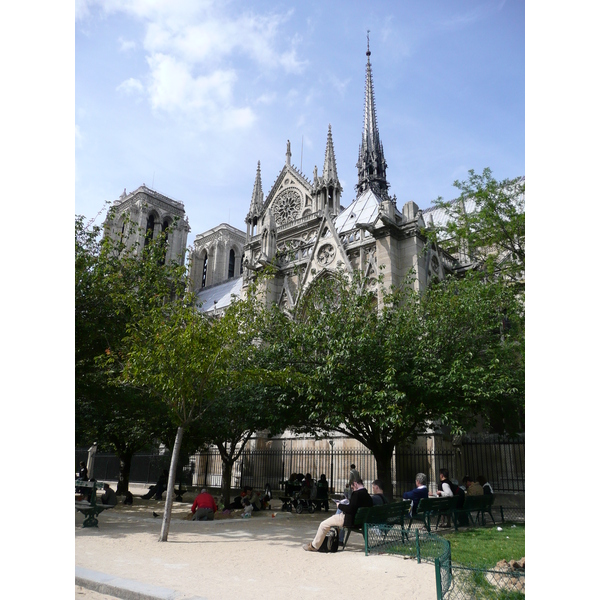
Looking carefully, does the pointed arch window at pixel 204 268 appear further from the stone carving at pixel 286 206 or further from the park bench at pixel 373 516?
the park bench at pixel 373 516

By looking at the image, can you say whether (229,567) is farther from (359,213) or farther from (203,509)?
(359,213)

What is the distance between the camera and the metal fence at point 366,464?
17.4 metres

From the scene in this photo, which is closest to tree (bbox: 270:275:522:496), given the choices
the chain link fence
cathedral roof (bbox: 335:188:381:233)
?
the chain link fence

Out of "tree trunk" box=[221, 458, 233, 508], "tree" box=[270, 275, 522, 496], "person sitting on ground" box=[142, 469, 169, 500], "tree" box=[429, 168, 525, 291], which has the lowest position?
"person sitting on ground" box=[142, 469, 169, 500]

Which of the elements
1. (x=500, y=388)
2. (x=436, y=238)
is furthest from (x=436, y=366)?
(x=436, y=238)

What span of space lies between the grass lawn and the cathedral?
7168 millimetres

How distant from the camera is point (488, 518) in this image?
44.6 ft

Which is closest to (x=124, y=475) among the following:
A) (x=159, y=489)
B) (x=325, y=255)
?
(x=159, y=489)

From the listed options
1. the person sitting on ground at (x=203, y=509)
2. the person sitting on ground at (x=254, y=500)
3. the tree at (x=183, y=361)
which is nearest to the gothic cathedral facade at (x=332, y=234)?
the tree at (x=183, y=361)

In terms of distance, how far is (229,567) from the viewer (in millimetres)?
7281

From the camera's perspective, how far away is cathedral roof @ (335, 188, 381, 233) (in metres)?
29.8

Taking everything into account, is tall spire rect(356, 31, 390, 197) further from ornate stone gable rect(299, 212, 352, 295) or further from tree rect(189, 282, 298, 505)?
tree rect(189, 282, 298, 505)

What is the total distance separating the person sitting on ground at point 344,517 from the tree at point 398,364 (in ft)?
11.4
